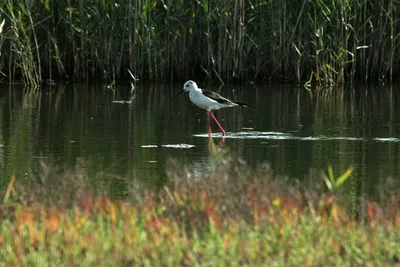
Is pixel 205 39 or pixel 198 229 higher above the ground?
pixel 205 39

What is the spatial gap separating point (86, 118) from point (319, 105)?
339 centimetres

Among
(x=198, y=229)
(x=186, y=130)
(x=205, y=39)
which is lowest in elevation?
(x=198, y=229)

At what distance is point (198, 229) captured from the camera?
5.40 m

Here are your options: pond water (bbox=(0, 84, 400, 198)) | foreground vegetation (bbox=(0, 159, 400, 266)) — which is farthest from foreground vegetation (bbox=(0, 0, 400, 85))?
foreground vegetation (bbox=(0, 159, 400, 266))

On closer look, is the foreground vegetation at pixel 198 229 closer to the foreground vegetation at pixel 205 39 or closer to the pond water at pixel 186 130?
the pond water at pixel 186 130

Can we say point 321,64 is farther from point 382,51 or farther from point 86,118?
point 86,118

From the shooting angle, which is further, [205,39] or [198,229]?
[205,39]

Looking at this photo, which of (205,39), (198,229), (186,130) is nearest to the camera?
(198,229)

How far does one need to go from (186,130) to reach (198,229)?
5.80 meters

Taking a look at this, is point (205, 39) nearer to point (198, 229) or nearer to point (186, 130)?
point (186, 130)

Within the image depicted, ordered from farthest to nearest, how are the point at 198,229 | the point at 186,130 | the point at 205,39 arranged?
the point at 205,39 < the point at 186,130 < the point at 198,229

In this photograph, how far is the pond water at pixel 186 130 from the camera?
333 inches

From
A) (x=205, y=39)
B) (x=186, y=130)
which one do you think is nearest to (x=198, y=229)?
(x=186, y=130)

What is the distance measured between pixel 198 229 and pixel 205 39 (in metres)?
11.6
